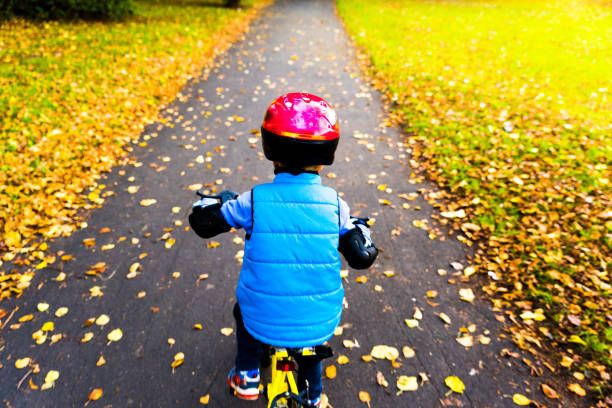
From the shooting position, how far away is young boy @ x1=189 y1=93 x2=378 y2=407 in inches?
70.2

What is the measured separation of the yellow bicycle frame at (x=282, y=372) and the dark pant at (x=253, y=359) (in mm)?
92

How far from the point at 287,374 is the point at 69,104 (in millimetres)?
6704

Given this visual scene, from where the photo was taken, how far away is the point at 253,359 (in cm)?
218

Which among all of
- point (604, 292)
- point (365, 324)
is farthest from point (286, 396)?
point (604, 292)

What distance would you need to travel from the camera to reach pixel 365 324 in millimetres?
3314

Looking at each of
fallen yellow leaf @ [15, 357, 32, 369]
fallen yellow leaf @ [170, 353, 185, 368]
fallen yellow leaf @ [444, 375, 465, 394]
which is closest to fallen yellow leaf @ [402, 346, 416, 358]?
fallen yellow leaf @ [444, 375, 465, 394]

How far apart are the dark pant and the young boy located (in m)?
0.19

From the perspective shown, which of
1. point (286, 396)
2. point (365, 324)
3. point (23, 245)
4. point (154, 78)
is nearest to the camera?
point (286, 396)

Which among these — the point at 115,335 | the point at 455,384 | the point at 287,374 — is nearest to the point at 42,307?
the point at 115,335

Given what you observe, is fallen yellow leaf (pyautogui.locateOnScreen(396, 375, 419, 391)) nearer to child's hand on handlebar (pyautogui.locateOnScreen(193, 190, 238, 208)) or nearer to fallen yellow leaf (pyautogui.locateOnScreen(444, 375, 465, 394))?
fallen yellow leaf (pyautogui.locateOnScreen(444, 375, 465, 394))

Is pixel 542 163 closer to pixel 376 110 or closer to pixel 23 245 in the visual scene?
pixel 376 110

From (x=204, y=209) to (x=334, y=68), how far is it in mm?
8922

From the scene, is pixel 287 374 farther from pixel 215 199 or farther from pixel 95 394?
pixel 95 394

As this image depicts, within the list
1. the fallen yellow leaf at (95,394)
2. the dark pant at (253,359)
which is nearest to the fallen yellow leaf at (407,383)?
the dark pant at (253,359)
